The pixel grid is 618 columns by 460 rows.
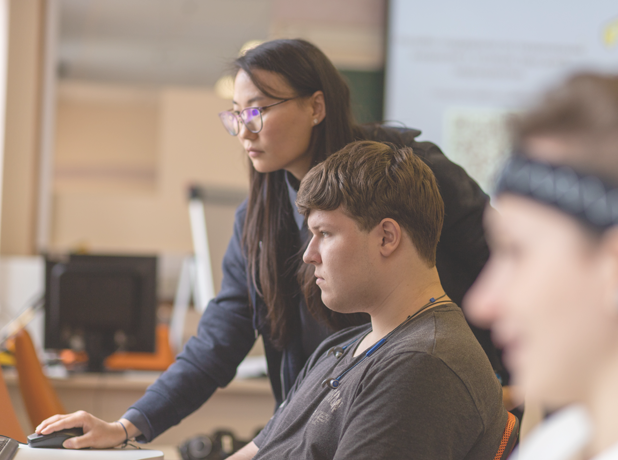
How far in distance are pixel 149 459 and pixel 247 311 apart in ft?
A: 1.64

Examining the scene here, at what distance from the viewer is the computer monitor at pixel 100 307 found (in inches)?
105

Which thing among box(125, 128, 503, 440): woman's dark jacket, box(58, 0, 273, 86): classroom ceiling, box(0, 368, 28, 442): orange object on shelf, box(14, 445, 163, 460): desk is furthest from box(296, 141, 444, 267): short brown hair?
box(58, 0, 273, 86): classroom ceiling

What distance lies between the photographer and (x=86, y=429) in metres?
1.28

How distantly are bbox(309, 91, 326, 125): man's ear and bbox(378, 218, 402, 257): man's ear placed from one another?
0.43 metres

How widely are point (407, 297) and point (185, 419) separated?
1768 mm

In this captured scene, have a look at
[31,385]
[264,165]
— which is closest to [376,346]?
[264,165]

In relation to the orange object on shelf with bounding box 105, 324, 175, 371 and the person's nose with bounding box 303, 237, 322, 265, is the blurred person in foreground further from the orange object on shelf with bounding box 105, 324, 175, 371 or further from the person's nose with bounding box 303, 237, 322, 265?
the orange object on shelf with bounding box 105, 324, 175, 371

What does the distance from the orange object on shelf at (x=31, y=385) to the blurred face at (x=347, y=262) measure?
4.43 ft

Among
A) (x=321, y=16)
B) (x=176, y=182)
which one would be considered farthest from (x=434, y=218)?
(x=176, y=182)

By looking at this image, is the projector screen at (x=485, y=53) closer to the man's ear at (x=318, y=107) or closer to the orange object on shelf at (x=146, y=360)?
the orange object on shelf at (x=146, y=360)

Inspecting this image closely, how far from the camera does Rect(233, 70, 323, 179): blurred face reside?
136 centimetres

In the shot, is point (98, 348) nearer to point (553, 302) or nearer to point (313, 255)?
point (313, 255)

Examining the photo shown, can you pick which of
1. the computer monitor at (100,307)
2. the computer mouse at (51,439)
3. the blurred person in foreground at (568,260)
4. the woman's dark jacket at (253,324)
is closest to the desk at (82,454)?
the computer mouse at (51,439)

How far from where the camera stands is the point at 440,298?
42.4 inches
